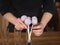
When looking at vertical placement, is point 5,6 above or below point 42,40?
above

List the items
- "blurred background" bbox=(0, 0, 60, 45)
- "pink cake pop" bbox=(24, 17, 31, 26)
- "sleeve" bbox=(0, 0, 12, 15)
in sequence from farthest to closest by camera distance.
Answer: "blurred background" bbox=(0, 0, 60, 45) → "sleeve" bbox=(0, 0, 12, 15) → "pink cake pop" bbox=(24, 17, 31, 26)

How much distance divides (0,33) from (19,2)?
286mm

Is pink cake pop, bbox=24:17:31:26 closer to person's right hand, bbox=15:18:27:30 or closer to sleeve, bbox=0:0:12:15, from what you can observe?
person's right hand, bbox=15:18:27:30

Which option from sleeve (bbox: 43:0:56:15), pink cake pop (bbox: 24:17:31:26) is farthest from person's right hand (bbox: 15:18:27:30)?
sleeve (bbox: 43:0:56:15)

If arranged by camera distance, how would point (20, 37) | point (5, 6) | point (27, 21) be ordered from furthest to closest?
point (20, 37), point (5, 6), point (27, 21)

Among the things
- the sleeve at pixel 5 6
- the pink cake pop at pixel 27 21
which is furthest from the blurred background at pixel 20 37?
the pink cake pop at pixel 27 21

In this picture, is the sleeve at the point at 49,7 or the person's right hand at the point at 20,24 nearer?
the person's right hand at the point at 20,24

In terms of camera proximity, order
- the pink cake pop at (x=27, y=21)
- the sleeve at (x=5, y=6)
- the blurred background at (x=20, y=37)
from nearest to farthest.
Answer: the pink cake pop at (x=27, y=21) < the sleeve at (x=5, y=6) < the blurred background at (x=20, y=37)

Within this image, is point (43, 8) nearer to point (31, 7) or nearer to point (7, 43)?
point (31, 7)

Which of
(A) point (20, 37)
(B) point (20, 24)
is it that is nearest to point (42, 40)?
(A) point (20, 37)

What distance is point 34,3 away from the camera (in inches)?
37.1

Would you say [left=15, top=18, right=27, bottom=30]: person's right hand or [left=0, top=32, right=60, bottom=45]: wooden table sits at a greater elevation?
[left=15, top=18, right=27, bottom=30]: person's right hand

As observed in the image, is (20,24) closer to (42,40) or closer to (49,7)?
(49,7)

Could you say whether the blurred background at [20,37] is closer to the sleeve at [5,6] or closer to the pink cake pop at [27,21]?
the sleeve at [5,6]
